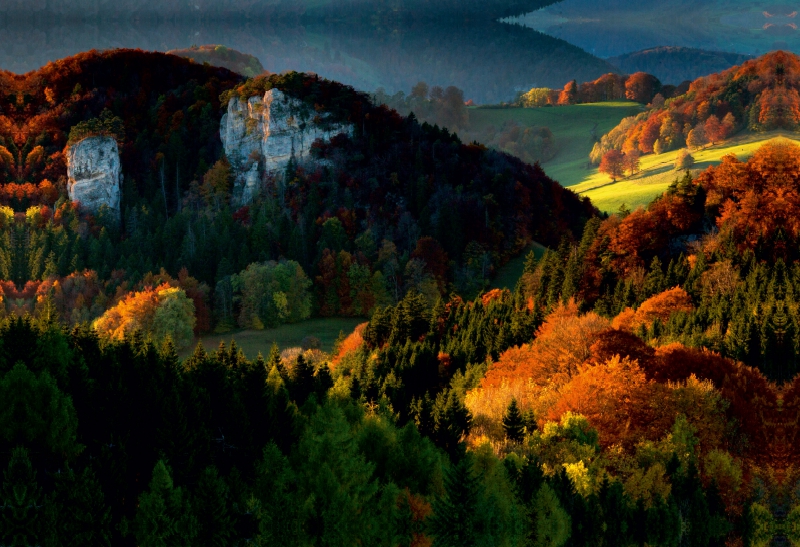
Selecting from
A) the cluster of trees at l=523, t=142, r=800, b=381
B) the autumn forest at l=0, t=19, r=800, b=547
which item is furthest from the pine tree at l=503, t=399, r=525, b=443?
the cluster of trees at l=523, t=142, r=800, b=381

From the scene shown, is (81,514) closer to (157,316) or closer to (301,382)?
(301,382)

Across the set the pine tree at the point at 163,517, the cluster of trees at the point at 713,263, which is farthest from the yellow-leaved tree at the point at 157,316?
the pine tree at the point at 163,517

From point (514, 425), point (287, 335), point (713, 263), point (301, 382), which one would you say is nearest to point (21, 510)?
point (301, 382)

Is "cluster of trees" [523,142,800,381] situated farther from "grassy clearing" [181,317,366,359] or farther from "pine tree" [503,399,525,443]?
"grassy clearing" [181,317,366,359]

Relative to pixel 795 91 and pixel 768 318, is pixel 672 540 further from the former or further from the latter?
pixel 795 91

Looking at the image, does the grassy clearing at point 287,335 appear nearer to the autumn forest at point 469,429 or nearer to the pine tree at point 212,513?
the autumn forest at point 469,429

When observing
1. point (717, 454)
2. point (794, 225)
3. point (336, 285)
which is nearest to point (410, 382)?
point (717, 454)
